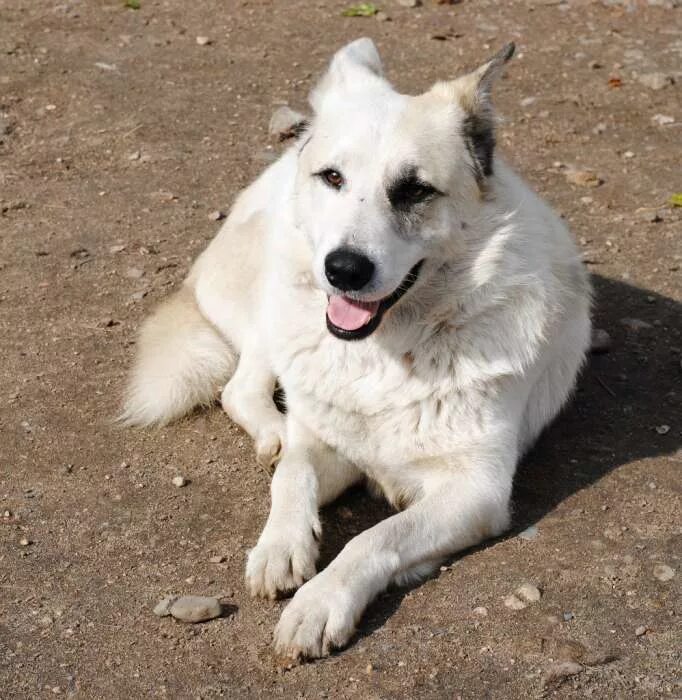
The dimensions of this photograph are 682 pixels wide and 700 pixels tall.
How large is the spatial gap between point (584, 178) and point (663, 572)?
3.10 metres

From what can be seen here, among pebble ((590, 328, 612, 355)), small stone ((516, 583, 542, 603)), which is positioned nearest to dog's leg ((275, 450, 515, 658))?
small stone ((516, 583, 542, 603))

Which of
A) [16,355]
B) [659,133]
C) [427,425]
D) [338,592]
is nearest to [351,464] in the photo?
[427,425]

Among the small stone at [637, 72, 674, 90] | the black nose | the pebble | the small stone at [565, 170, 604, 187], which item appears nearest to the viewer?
the black nose

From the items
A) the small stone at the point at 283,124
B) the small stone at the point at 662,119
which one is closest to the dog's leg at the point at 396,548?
the small stone at the point at 283,124

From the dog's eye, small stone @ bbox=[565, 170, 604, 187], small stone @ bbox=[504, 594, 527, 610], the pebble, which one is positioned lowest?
small stone @ bbox=[565, 170, 604, 187]

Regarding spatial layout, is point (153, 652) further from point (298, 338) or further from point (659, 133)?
point (659, 133)

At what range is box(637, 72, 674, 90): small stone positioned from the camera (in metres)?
6.96

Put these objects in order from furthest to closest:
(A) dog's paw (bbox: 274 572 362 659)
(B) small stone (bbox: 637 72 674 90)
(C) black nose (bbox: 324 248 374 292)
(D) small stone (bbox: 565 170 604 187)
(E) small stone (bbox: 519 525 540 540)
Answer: (B) small stone (bbox: 637 72 674 90) < (D) small stone (bbox: 565 170 604 187) < (E) small stone (bbox: 519 525 540 540) < (C) black nose (bbox: 324 248 374 292) < (A) dog's paw (bbox: 274 572 362 659)

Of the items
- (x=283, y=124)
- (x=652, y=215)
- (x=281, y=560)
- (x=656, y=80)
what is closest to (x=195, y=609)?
(x=281, y=560)

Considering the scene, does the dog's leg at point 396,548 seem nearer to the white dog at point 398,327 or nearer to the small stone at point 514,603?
the white dog at point 398,327

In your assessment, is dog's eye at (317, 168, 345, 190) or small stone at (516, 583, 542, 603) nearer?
small stone at (516, 583, 542, 603)

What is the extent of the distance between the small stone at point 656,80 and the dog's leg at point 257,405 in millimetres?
3753

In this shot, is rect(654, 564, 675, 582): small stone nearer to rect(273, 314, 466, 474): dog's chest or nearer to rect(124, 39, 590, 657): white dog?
rect(124, 39, 590, 657): white dog

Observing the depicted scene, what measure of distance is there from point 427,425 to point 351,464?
341mm
